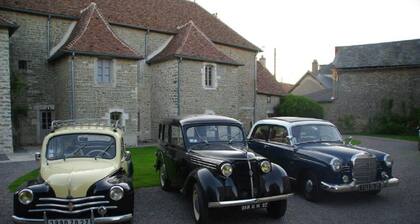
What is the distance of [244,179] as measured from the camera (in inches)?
228

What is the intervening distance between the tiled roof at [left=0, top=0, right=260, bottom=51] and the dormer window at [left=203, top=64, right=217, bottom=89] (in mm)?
4233

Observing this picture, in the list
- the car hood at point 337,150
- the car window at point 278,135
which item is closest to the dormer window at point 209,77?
the car window at point 278,135

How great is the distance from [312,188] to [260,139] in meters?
2.54

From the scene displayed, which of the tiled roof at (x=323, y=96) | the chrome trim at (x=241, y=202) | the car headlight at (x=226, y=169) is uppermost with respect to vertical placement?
the tiled roof at (x=323, y=96)

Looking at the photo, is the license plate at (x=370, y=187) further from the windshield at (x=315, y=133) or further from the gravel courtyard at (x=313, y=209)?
the windshield at (x=315, y=133)

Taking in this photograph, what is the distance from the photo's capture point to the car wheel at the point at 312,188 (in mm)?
7375

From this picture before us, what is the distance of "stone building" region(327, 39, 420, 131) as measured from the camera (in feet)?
99.2

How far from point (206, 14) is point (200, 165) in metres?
23.7

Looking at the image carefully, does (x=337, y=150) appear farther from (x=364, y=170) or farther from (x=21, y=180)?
(x=21, y=180)

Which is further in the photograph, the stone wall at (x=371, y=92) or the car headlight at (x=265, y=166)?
the stone wall at (x=371, y=92)

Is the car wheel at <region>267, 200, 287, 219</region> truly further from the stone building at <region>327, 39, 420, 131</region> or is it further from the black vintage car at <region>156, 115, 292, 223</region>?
the stone building at <region>327, 39, 420, 131</region>

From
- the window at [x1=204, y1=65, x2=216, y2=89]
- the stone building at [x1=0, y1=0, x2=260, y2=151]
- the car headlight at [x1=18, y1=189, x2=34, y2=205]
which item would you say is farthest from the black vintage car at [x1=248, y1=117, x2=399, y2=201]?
the window at [x1=204, y1=65, x2=216, y2=89]

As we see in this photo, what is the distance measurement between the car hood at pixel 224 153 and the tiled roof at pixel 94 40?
41.6 ft

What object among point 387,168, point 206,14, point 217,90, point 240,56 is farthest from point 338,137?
point 206,14
